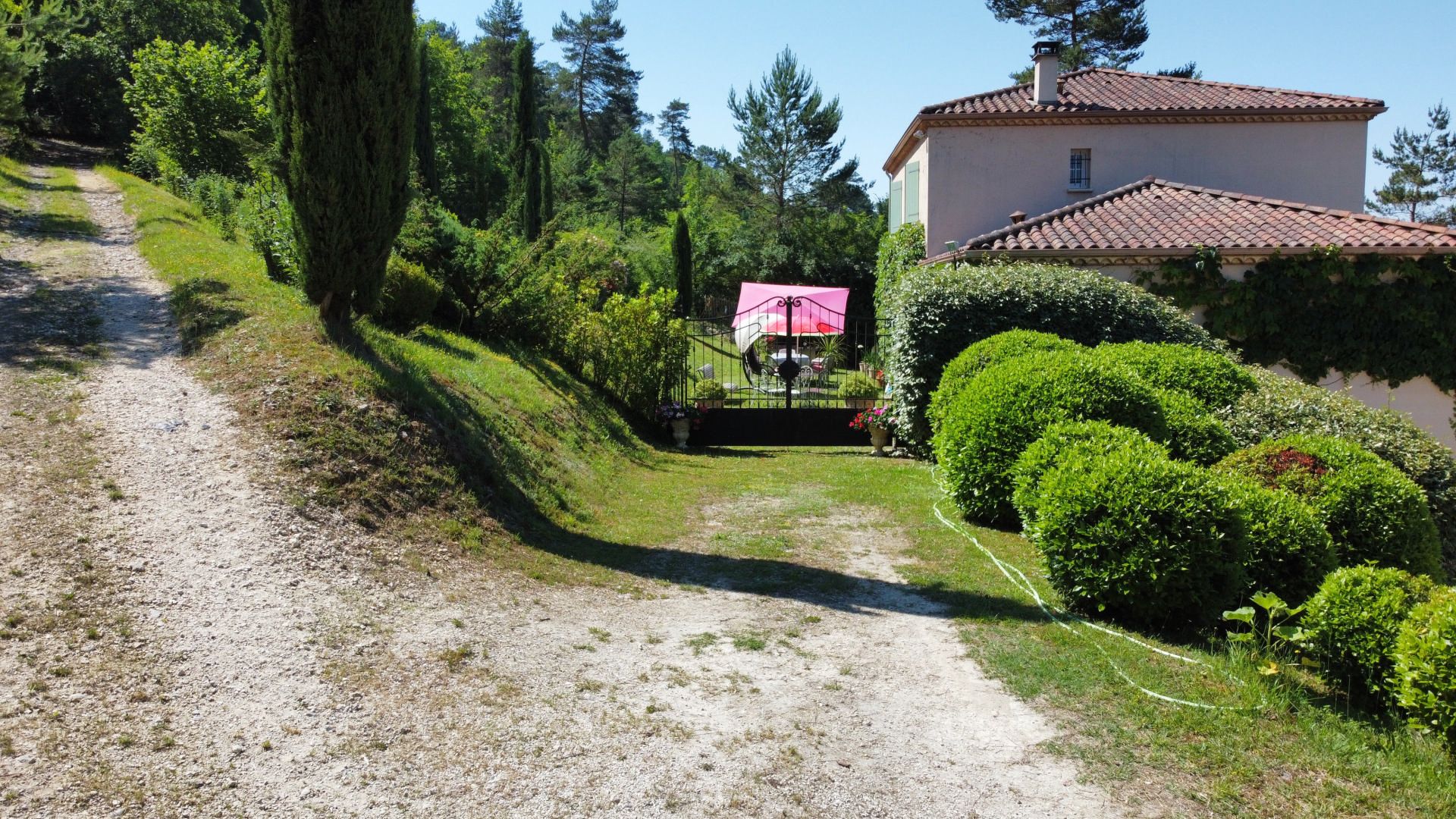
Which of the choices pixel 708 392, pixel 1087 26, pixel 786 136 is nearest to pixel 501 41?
pixel 786 136

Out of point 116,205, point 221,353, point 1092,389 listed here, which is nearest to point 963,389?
point 1092,389

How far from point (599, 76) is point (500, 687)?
201 ft

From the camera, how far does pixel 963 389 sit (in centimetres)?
1034

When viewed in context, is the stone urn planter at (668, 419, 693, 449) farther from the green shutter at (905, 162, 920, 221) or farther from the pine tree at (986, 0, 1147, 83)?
the pine tree at (986, 0, 1147, 83)

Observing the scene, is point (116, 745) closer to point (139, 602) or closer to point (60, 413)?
point (139, 602)

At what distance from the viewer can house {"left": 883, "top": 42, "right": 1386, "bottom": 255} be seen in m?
19.5

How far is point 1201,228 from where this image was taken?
1581 cm

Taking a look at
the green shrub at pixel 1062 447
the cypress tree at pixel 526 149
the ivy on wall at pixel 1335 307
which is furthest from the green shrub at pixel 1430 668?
the cypress tree at pixel 526 149

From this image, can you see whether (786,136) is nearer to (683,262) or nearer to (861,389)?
(683,262)

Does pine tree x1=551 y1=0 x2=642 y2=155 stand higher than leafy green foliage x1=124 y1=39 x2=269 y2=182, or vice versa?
pine tree x1=551 y1=0 x2=642 y2=155

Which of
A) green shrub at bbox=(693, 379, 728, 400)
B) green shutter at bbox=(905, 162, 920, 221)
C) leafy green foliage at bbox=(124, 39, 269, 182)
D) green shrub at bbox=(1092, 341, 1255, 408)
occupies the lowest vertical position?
green shrub at bbox=(693, 379, 728, 400)

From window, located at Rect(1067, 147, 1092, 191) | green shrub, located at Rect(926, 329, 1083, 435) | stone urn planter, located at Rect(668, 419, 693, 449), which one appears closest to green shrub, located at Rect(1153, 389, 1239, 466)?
green shrub, located at Rect(926, 329, 1083, 435)

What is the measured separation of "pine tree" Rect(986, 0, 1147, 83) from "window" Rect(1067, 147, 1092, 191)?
16507 millimetres

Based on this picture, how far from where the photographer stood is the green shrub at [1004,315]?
1278 cm
